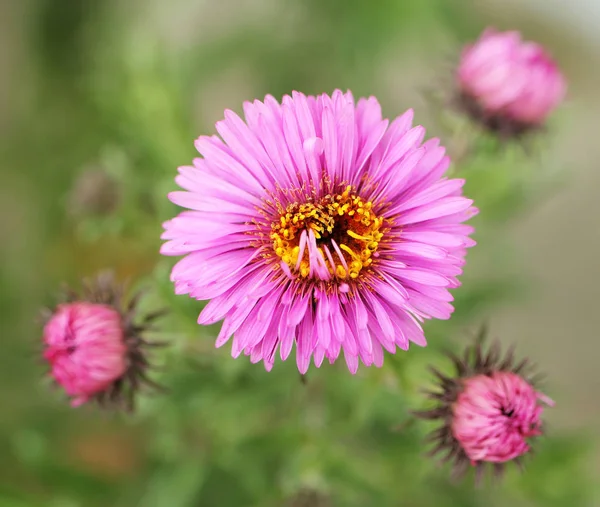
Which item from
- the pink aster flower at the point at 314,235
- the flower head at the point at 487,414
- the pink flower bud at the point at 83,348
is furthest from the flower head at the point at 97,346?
the flower head at the point at 487,414

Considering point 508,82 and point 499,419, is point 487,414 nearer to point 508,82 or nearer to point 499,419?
point 499,419

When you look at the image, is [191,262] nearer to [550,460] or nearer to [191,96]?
[550,460]

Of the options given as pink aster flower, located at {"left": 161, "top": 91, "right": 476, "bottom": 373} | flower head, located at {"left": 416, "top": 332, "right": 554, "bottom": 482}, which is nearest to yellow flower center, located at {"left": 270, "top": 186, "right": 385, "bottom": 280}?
pink aster flower, located at {"left": 161, "top": 91, "right": 476, "bottom": 373}

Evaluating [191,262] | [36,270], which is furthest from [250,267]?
[36,270]

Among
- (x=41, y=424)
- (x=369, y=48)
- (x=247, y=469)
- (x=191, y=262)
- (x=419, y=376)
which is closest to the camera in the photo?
(x=191, y=262)

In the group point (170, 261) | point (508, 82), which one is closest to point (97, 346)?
point (170, 261)
